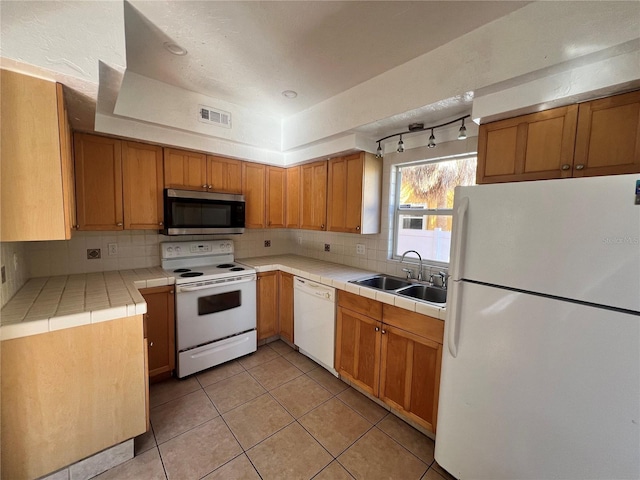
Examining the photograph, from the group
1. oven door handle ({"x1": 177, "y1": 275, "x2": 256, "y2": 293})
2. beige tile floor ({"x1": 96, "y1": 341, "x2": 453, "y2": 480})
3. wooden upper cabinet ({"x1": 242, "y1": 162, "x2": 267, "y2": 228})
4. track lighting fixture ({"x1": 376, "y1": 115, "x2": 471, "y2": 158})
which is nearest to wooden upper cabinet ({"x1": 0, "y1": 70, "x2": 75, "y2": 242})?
oven door handle ({"x1": 177, "y1": 275, "x2": 256, "y2": 293})

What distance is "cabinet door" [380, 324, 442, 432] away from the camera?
173cm

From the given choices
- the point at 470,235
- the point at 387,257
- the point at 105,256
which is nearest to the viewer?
the point at 470,235

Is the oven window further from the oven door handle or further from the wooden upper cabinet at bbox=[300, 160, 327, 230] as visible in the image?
the wooden upper cabinet at bbox=[300, 160, 327, 230]

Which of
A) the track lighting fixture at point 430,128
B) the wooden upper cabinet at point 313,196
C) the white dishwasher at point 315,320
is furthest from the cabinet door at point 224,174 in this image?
the track lighting fixture at point 430,128

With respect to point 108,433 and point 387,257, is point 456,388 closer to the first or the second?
point 387,257

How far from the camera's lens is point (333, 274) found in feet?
8.49

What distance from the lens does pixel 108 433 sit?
1.55 meters

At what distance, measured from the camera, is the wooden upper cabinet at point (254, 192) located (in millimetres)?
3031

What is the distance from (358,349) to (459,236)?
1323 mm

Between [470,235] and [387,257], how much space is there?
1.36m

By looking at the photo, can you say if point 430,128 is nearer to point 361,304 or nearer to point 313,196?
point 313,196

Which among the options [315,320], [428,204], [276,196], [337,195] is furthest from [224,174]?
[428,204]

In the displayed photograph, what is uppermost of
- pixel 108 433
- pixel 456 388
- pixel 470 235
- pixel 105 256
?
pixel 470 235

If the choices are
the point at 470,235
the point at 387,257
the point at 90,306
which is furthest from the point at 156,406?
the point at 470,235
